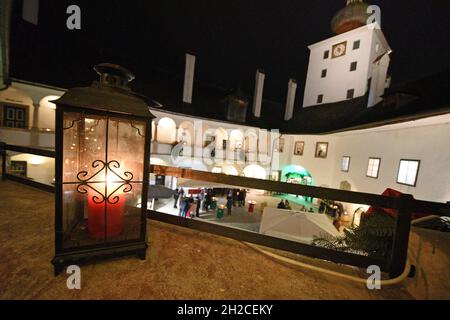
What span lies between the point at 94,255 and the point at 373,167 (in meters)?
15.3

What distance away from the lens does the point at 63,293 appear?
1.63 metres

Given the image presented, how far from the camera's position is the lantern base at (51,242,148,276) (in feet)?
5.97

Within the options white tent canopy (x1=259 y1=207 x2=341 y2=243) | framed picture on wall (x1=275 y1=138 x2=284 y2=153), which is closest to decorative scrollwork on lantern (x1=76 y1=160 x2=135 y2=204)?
white tent canopy (x1=259 y1=207 x2=341 y2=243)

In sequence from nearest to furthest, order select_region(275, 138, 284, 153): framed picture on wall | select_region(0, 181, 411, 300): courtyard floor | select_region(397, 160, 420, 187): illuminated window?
1. select_region(0, 181, 411, 300): courtyard floor
2. select_region(397, 160, 420, 187): illuminated window
3. select_region(275, 138, 284, 153): framed picture on wall

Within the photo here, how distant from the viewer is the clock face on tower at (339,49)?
68.4 ft

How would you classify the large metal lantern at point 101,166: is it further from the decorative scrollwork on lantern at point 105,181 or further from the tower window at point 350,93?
the tower window at point 350,93

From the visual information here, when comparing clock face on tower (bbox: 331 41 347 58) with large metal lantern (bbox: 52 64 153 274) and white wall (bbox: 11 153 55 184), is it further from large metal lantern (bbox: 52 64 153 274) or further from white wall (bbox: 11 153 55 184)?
white wall (bbox: 11 153 55 184)

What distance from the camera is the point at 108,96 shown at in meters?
1.89

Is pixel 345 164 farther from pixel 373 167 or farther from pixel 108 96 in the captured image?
pixel 108 96

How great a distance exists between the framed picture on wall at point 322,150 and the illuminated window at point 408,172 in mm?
7612

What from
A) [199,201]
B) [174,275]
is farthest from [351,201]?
[199,201]

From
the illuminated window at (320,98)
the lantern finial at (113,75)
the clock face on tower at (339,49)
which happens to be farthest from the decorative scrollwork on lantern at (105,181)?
the clock face on tower at (339,49)

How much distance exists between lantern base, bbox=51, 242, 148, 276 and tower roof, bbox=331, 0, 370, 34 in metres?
27.9

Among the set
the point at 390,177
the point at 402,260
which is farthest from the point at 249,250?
the point at 390,177
